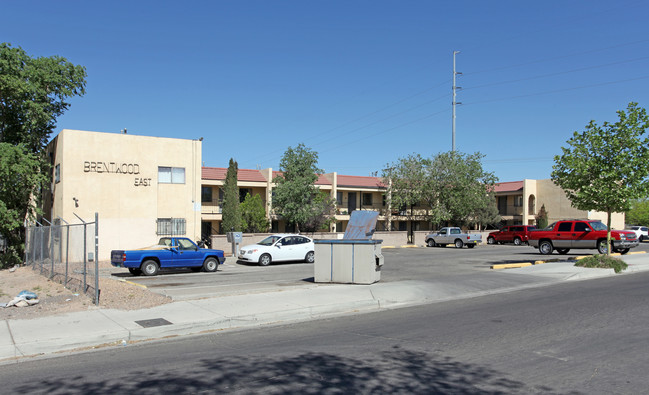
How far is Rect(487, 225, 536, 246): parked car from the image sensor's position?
42.3m

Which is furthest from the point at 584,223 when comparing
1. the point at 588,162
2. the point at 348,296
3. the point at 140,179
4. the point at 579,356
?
the point at 140,179

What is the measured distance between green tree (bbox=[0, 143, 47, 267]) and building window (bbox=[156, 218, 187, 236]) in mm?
7025

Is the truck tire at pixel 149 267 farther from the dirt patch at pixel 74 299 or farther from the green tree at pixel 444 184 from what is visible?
the green tree at pixel 444 184

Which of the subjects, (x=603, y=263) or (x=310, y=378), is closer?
(x=310, y=378)

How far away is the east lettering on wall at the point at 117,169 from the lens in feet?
85.4

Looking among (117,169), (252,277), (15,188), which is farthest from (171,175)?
(252,277)

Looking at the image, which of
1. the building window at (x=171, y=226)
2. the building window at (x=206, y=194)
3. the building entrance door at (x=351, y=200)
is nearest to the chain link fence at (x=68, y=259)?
the building window at (x=171, y=226)

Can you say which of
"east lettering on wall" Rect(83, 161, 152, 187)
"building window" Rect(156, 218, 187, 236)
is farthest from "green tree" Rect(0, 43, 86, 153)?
"building window" Rect(156, 218, 187, 236)

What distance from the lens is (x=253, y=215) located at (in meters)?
40.4

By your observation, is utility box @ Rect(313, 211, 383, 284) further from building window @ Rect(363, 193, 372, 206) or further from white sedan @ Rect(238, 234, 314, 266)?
building window @ Rect(363, 193, 372, 206)

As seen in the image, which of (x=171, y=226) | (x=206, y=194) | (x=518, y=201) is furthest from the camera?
(x=518, y=201)

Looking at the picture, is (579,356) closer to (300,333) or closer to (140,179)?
(300,333)

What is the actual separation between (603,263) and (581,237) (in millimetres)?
8297

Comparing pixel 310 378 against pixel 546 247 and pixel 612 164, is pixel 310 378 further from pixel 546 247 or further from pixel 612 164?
pixel 546 247
